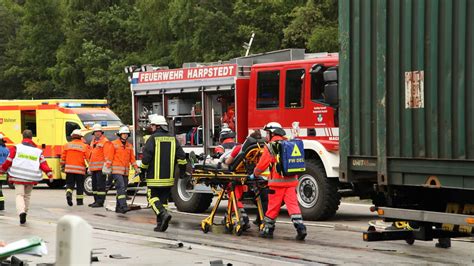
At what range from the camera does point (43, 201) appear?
21.9m

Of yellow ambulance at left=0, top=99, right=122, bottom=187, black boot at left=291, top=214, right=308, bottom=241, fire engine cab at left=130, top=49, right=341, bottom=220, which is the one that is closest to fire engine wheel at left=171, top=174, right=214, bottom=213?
fire engine cab at left=130, top=49, right=341, bottom=220

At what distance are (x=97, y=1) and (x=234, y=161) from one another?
1633 inches

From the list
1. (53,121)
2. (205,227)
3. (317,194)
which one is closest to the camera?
(205,227)

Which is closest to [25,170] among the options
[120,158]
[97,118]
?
[120,158]

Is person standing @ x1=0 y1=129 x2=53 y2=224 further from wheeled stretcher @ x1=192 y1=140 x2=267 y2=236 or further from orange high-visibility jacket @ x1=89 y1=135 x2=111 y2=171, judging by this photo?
orange high-visibility jacket @ x1=89 y1=135 x2=111 y2=171

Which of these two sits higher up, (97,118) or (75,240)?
(97,118)

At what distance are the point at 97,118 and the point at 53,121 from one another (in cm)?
128

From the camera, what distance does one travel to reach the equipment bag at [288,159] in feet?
44.6

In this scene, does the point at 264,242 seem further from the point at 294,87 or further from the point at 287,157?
the point at 294,87

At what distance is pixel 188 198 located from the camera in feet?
59.2

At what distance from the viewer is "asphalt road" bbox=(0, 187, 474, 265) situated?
38.2 ft

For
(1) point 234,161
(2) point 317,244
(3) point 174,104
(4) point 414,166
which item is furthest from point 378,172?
(3) point 174,104

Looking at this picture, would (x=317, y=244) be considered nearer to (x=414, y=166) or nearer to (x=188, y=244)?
(x=188, y=244)

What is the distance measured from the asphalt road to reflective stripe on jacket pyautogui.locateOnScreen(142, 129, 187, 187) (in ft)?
2.76
